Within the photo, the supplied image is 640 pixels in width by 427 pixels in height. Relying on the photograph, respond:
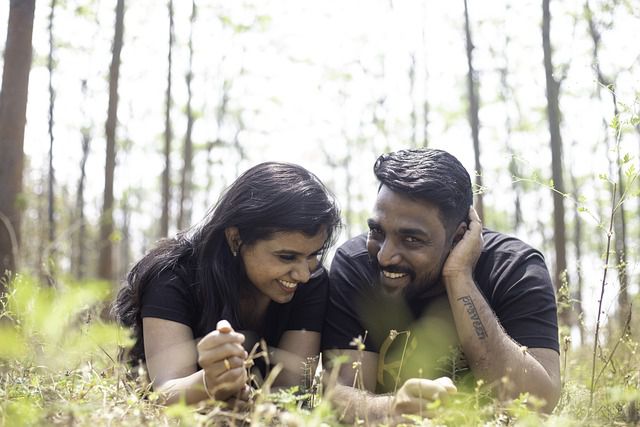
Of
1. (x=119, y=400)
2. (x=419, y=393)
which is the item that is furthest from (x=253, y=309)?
(x=419, y=393)

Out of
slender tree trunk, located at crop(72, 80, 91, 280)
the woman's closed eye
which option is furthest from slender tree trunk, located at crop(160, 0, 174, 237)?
the woman's closed eye

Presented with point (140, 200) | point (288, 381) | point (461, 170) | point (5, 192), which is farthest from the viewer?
point (140, 200)

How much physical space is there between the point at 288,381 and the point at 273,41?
53.3ft

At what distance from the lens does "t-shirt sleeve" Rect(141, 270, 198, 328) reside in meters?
2.92

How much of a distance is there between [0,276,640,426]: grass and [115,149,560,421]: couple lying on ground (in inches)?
10.5

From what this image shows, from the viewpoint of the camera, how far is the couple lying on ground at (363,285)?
2.96 meters

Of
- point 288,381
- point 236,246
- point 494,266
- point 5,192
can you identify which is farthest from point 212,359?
point 5,192

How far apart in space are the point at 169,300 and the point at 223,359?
76 cm

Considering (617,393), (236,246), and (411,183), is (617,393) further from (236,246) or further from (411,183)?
(236,246)

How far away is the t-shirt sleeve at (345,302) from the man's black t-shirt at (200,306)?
5 cm

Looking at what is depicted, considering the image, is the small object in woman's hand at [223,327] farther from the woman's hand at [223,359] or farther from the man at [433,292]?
the man at [433,292]

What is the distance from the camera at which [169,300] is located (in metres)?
2.95

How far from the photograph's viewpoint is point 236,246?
10.8ft

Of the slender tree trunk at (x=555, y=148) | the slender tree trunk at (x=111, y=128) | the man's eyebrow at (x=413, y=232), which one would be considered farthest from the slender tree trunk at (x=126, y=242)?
the man's eyebrow at (x=413, y=232)
